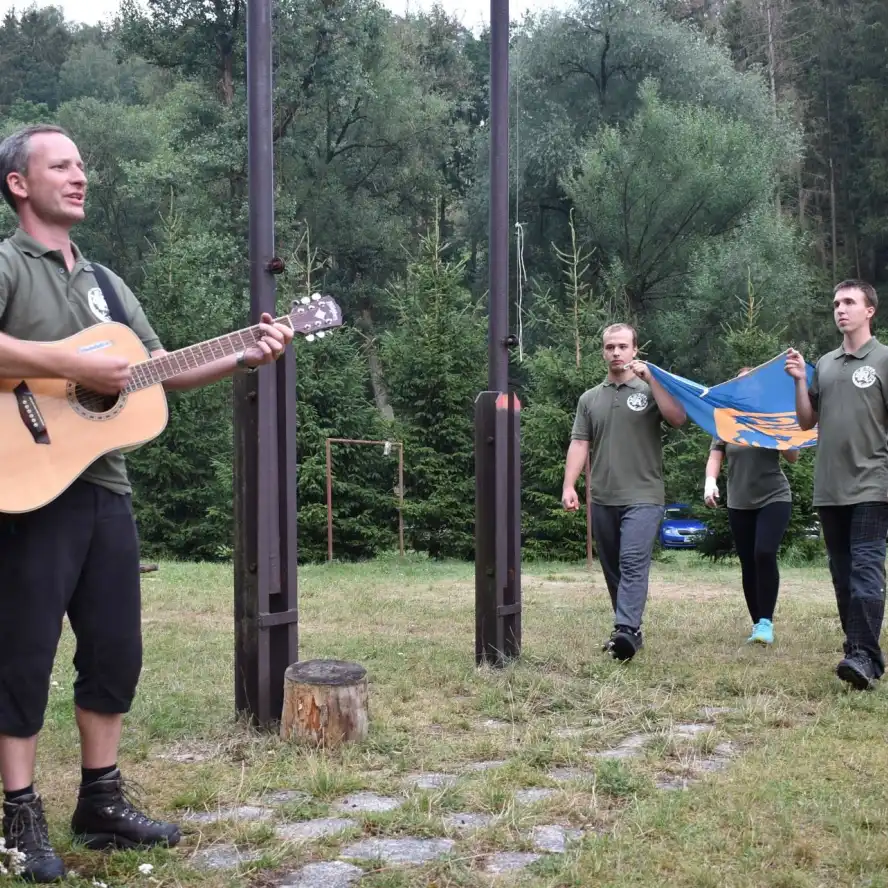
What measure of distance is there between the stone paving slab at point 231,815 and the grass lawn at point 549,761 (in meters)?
0.03

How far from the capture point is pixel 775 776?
372 cm

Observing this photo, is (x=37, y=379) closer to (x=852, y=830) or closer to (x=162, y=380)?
(x=162, y=380)

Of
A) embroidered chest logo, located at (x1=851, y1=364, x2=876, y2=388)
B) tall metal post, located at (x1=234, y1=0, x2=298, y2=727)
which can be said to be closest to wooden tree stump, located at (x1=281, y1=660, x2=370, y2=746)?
tall metal post, located at (x1=234, y1=0, x2=298, y2=727)

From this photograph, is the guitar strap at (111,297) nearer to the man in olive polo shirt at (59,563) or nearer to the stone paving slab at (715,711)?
the man in olive polo shirt at (59,563)

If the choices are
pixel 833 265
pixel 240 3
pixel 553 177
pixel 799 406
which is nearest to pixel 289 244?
pixel 240 3

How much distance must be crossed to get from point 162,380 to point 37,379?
39 cm

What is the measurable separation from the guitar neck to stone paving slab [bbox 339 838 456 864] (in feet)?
4.82

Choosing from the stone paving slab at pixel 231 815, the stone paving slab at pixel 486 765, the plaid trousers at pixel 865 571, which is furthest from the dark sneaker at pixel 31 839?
the plaid trousers at pixel 865 571

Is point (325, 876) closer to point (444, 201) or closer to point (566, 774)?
point (566, 774)

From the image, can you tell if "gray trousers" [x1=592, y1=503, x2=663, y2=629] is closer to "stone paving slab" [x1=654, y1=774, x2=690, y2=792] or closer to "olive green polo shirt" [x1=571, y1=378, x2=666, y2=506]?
"olive green polo shirt" [x1=571, y1=378, x2=666, y2=506]

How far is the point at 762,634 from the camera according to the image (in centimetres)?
665

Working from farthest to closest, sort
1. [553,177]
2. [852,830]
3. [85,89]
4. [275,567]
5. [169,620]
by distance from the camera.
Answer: [85,89] → [553,177] → [169,620] → [275,567] → [852,830]

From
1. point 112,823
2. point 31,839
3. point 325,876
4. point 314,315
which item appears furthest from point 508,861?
point 314,315

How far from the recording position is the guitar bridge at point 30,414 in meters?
2.85
